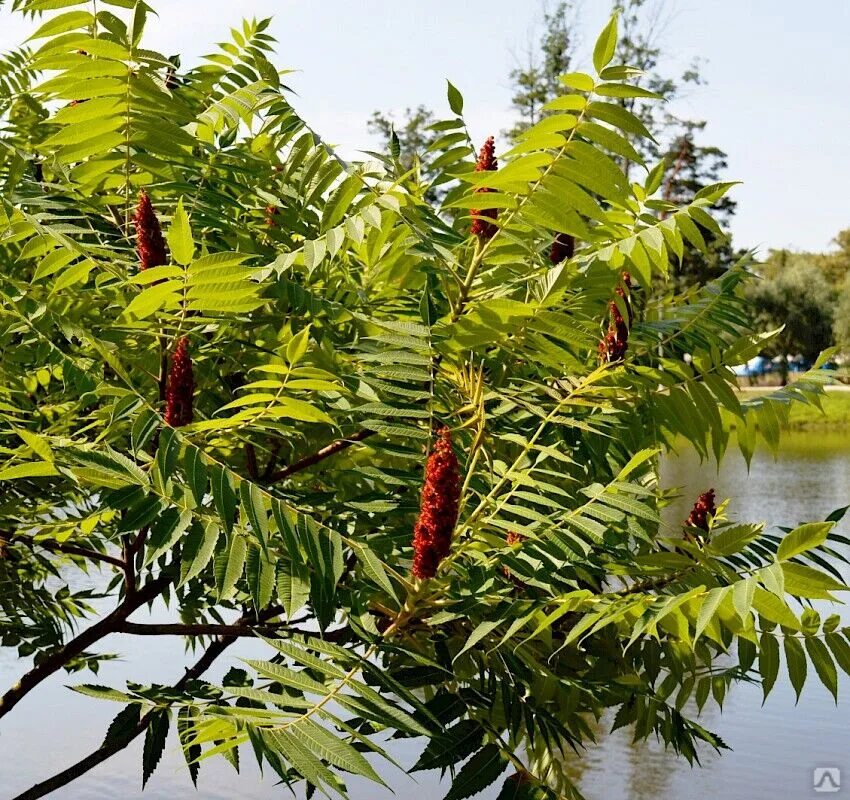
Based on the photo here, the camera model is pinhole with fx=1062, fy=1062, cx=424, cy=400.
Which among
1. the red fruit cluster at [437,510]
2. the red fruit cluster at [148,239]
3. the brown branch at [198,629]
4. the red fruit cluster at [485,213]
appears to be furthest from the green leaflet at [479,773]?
the red fruit cluster at [148,239]

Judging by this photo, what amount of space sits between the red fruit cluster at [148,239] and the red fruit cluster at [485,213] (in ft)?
2.34

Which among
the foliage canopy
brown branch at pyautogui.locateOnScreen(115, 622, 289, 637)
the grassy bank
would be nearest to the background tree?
the grassy bank

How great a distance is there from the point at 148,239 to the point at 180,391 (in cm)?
38

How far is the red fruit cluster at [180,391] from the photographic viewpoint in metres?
2.24

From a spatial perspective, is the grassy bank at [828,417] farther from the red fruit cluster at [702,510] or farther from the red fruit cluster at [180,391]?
the red fruit cluster at [180,391]

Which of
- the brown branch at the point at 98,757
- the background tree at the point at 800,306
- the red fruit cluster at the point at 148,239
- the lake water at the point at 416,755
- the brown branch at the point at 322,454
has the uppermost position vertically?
the background tree at the point at 800,306

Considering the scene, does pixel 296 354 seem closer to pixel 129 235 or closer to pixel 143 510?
pixel 143 510

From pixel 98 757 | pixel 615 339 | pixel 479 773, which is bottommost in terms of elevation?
pixel 98 757

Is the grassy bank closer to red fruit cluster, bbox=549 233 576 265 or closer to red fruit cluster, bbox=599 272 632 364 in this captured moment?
red fruit cluster, bbox=549 233 576 265

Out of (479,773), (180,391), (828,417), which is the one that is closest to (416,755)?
(479,773)

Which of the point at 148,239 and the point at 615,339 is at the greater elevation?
the point at 148,239

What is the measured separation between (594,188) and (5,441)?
1564 mm

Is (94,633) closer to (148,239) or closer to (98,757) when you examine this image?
(98,757)

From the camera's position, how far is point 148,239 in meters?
2.37
